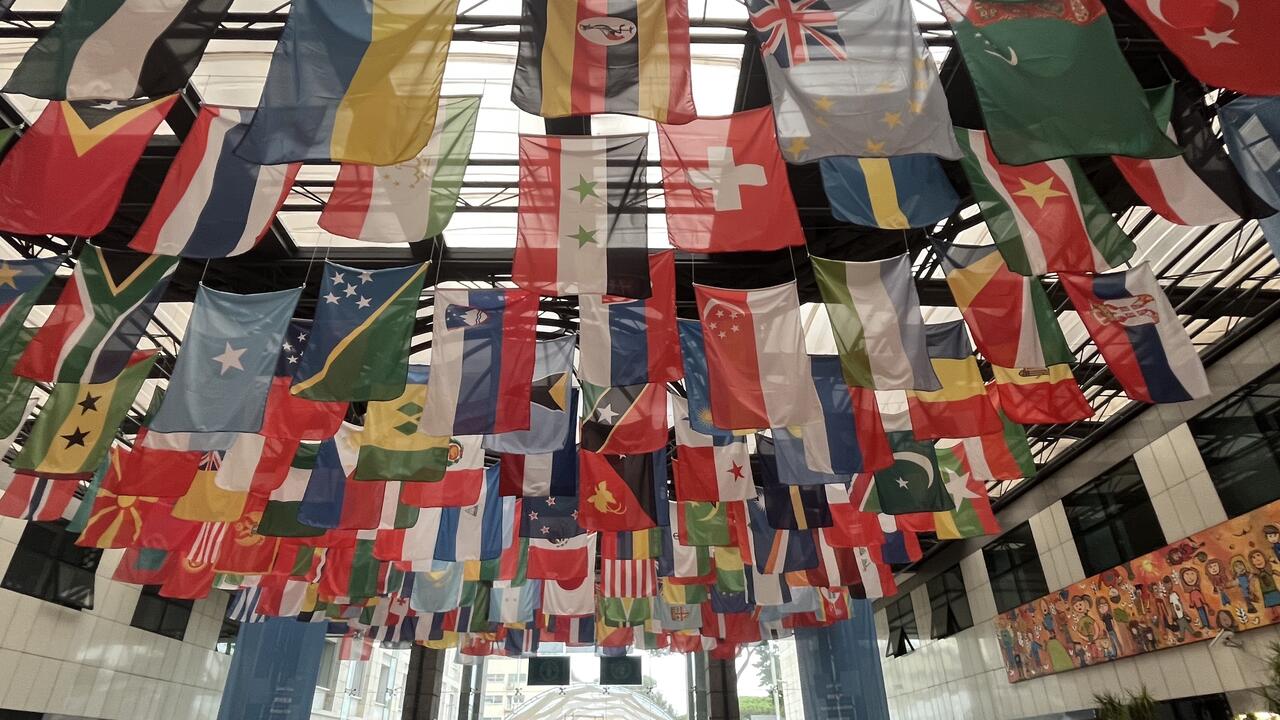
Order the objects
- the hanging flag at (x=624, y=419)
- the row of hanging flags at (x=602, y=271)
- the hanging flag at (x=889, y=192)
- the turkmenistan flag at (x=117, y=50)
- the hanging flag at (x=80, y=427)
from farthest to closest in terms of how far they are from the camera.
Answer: the hanging flag at (x=624, y=419) < the hanging flag at (x=80, y=427) < the hanging flag at (x=889, y=192) < the row of hanging flags at (x=602, y=271) < the turkmenistan flag at (x=117, y=50)

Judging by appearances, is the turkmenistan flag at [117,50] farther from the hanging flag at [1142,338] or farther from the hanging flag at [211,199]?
the hanging flag at [1142,338]

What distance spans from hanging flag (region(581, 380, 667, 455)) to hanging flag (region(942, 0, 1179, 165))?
5774mm

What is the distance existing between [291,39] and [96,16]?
4.80 ft

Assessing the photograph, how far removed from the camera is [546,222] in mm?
6852

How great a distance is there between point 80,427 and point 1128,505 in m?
19.3

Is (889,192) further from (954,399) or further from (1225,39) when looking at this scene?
(954,399)

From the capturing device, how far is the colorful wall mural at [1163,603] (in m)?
12.3

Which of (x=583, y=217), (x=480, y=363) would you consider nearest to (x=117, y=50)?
(x=583, y=217)

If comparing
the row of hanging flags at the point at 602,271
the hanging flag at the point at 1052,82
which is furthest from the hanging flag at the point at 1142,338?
the hanging flag at the point at 1052,82

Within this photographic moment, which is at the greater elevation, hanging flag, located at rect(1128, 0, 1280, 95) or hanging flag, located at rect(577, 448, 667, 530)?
hanging flag, located at rect(1128, 0, 1280, 95)

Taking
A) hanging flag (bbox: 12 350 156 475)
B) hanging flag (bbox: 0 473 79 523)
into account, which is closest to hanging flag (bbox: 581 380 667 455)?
hanging flag (bbox: 12 350 156 475)

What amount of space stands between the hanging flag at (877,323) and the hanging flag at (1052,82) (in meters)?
2.45

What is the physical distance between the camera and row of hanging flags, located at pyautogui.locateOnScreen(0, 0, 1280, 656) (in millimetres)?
5562

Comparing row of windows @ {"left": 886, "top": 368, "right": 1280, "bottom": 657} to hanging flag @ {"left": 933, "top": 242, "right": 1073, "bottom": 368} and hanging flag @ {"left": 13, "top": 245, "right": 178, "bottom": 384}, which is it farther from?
hanging flag @ {"left": 13, "top": 245, "right": 178, "bottom": 384}
